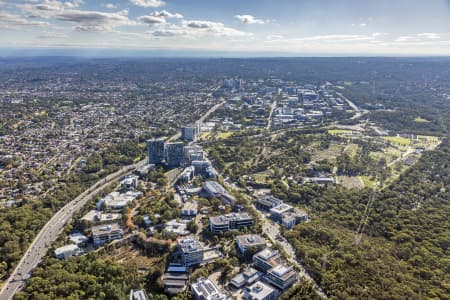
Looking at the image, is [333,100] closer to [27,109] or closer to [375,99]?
[375,99]

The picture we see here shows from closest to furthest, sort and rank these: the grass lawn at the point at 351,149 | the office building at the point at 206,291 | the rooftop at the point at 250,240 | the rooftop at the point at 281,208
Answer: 1. the office building at the point at 206,291
2. the rooftop at the point at 250,240
3. the rooftop at the point at 281,208
4. the grass lawn at the point at 351,149

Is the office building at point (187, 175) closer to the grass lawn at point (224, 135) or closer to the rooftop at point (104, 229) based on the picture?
the rooftop at point (104, 229)

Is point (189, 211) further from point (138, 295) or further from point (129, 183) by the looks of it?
point (138, 295)

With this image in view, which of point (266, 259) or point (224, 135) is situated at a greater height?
point (224, 135)

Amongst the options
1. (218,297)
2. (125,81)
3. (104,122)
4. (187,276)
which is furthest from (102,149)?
(125,81)

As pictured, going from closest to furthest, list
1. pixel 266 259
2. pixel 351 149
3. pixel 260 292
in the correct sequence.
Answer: pixel 260 292
pixel 266 259
pixel 351 149

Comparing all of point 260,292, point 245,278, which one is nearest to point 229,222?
point 245,278

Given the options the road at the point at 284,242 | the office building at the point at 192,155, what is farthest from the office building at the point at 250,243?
the office building at the point at 192,155

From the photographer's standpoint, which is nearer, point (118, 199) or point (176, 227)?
point (176, 227)
